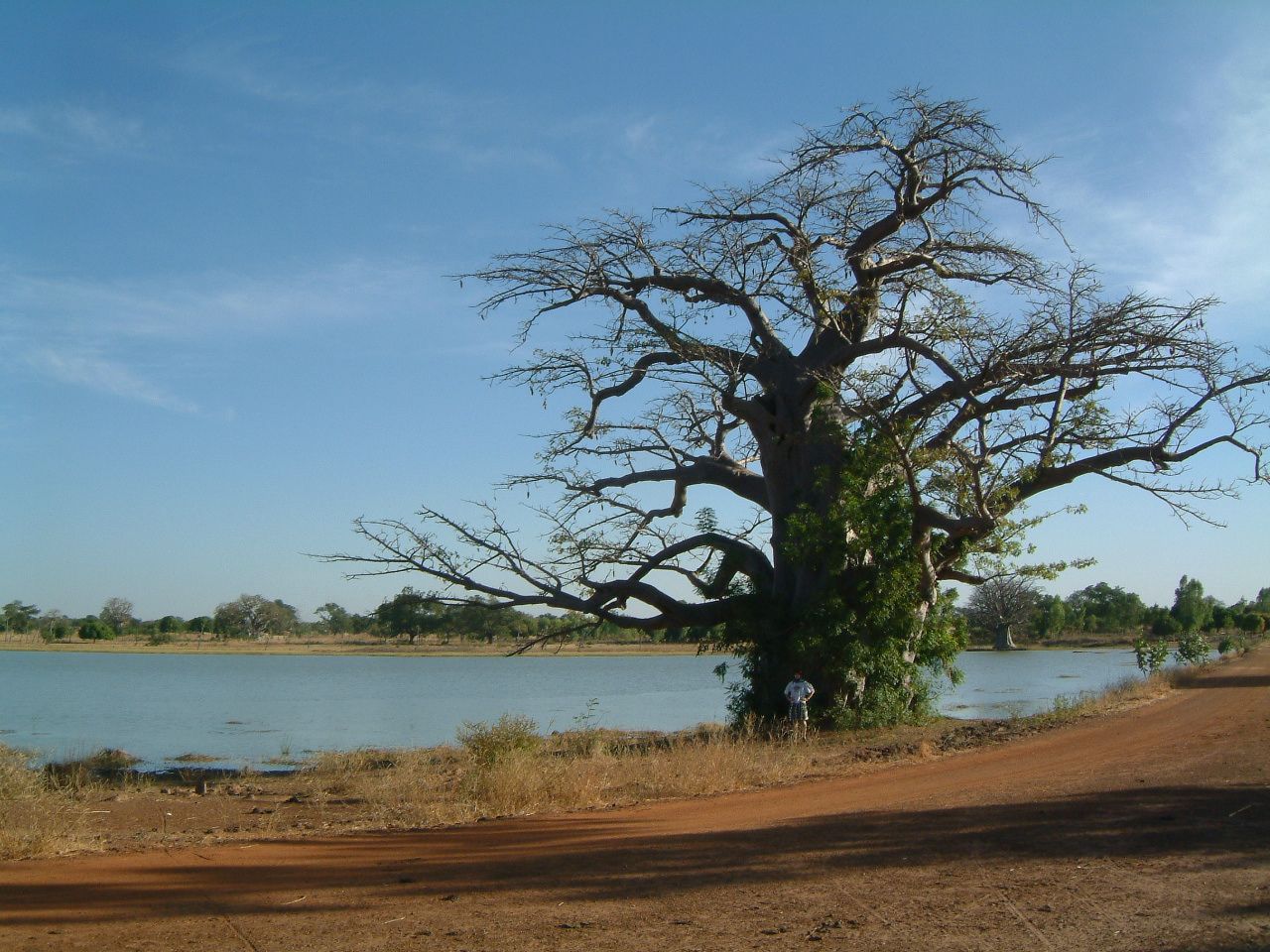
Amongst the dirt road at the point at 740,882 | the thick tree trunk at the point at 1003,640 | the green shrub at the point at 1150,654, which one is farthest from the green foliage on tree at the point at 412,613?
the thick tree trunk at the point at 1003,640

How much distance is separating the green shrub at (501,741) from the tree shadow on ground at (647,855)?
8.15 feet

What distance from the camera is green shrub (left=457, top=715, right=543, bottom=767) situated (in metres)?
12.2

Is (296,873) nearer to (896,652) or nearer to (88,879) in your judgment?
(88,879)

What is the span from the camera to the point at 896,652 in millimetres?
18797

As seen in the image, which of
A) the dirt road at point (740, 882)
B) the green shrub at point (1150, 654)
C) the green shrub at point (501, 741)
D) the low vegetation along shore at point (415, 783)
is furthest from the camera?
the green shrub at point (1150, 654)

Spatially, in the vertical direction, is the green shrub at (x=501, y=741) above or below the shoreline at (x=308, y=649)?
above

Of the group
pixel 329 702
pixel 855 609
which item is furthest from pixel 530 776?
pixel 329 702

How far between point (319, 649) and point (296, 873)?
88019mm

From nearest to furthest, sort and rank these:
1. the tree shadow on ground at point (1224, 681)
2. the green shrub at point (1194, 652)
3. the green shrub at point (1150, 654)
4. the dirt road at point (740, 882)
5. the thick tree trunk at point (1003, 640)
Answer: the dirt road at point (740, 882), the tree shadow on ground at point (1224, 681), the green shrub at point (1150, 654), the green shrub at point (1194, 652), the thick tree trunk at point (1003, 640)

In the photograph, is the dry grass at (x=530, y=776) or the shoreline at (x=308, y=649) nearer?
the dry grass at (x=530, y=776)

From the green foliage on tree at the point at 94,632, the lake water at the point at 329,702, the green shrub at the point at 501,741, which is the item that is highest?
the green shrub at the point at 501,741

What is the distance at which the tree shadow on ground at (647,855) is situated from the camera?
7039 mm

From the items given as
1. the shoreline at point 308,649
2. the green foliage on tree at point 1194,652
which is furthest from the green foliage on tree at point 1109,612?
the green foliage on tree at point 1194,652

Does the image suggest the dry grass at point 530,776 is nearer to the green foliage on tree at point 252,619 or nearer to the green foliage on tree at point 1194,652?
the green foliage on tree at point 1194,652
